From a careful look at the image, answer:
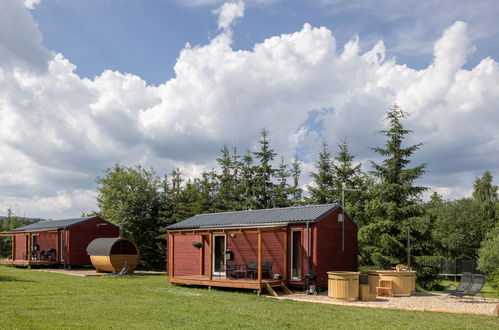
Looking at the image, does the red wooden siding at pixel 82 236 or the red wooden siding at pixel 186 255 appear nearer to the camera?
the red wooden siding at pixel 186 255

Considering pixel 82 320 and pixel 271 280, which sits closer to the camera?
pixel 82 320

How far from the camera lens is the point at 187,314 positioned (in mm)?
10945

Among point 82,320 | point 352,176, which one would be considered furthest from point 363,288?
point 352,176

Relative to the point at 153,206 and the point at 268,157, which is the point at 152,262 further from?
the point at 268,157

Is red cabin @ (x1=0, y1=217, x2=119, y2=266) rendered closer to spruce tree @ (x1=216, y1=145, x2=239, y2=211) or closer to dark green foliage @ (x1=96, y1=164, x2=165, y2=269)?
dark green foliage @ (x1=96, y1=164, x2=165, y2=269)

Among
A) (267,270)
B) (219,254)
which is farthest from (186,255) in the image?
(267,270)

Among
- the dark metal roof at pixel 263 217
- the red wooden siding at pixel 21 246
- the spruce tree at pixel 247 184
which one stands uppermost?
the spruce tree at pixel 247 184

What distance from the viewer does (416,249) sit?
20938 mm

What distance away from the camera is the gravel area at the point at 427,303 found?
1223 cm

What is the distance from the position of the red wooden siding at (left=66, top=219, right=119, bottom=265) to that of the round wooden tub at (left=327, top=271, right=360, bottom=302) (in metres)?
19.2

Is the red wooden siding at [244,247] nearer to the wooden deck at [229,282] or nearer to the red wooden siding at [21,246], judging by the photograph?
the wooden deck at [229,282]

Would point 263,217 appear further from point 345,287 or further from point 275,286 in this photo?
point 345,287

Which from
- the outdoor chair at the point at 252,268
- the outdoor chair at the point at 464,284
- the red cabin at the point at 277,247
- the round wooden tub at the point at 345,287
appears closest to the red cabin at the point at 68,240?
the red cabin at the point at 277,247

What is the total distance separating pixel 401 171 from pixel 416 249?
11.6 feet
